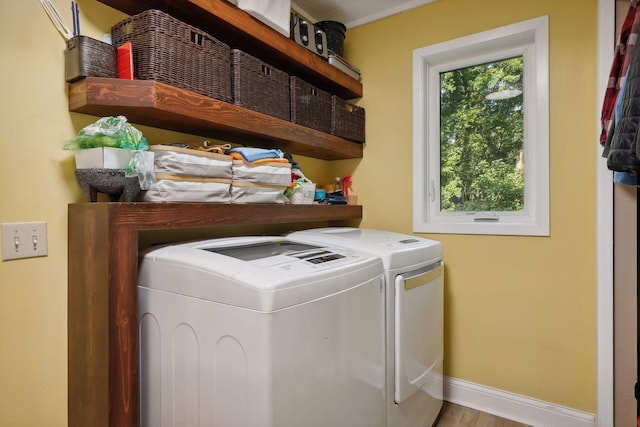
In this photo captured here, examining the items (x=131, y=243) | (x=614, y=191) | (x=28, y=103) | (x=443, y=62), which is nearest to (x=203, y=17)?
(x=28, y=103)

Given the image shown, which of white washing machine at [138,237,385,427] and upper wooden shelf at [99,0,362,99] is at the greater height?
upper wooden shelf at [99,0,362,99]

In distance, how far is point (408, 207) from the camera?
230 cm

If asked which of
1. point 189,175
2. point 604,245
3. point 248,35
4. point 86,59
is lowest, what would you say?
point 604,245

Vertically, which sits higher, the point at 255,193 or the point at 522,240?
the point at 255,193

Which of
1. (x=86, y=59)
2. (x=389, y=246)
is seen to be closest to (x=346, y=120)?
(x=389, y=246)

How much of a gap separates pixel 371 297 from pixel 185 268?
25.7 inches

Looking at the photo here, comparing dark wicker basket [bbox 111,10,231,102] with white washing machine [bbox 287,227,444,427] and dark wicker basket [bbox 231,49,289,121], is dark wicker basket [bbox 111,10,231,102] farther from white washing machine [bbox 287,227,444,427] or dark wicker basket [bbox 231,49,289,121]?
white washing machine [bbox 287,227,444,427]

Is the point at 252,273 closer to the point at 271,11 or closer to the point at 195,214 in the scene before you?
the point at 195,214

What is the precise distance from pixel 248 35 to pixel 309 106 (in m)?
0.50

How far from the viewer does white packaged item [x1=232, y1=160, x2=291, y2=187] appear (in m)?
1.55

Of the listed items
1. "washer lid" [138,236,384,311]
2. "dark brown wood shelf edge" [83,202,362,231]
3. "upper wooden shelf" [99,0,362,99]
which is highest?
"upper wooden shelf" [99,0,362,99]

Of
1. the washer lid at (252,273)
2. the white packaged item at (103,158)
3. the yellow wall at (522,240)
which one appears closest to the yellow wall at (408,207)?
the yellow wall at (522,240)

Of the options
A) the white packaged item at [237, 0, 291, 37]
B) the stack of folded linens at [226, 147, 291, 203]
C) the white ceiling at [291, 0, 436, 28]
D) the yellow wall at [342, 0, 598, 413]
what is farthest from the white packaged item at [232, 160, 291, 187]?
the white ceiling at [291, 0, 436, 28]

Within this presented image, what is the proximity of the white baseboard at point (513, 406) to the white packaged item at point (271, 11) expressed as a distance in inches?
86.4
